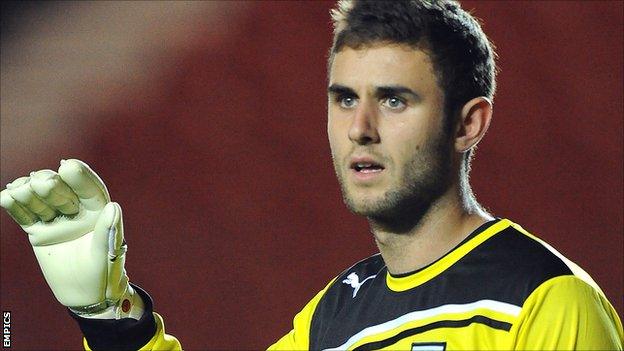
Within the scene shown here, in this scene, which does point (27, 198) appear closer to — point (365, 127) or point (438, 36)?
point (365, 127)

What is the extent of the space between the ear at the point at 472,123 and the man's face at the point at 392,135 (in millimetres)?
32

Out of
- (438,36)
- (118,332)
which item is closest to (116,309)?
(118,332)

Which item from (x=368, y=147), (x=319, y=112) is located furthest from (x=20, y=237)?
(x=368, y=147)

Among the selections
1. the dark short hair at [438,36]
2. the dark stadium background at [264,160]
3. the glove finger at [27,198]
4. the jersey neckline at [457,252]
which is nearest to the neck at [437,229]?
the jersey neckline at [457,252]

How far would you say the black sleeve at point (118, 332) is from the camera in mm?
1941

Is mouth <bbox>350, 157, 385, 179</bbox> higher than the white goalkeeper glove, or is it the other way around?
mouth <bbox>350, 157, 385, 179</bbox>

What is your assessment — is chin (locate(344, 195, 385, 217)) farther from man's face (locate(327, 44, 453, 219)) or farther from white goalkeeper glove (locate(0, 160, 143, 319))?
white goalkeeper glove (locate(0, 160, 143, 319))

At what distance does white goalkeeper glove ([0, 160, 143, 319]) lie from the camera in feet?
6.01

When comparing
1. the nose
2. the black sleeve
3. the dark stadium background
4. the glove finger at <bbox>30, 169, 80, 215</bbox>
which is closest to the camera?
the nose

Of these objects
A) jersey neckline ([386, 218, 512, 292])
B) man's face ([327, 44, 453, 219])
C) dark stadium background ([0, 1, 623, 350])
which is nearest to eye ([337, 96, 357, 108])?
man's face ([327, 44, 453, 219])

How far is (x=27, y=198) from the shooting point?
1834 mm

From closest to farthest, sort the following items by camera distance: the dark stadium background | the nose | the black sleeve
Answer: the nose → the black sleeve → the dark stadium background

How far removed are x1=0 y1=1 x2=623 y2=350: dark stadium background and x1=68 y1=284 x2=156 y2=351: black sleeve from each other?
4.65 ft

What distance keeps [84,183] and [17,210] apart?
0.13 m
